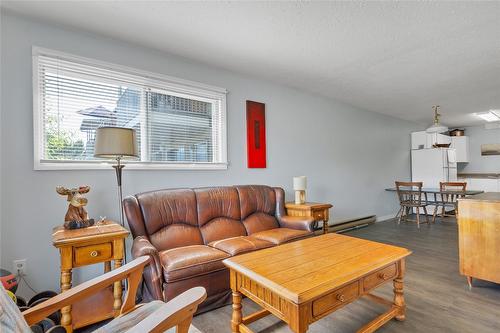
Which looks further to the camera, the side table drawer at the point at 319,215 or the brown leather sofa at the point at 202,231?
the side table drawer at the point at 319,215

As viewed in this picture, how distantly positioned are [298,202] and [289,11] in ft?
7.48

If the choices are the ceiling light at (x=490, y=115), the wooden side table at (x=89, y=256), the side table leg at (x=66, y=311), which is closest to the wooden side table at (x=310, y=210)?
the wooden side table at (x=89, y=256)

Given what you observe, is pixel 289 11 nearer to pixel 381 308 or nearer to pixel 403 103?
pixel 381 308

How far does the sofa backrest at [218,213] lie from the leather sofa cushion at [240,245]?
25 cm

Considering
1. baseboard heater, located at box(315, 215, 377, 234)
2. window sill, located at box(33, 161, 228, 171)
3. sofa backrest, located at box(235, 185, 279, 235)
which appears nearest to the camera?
window sill, located at box(33, 161, 228, 171)

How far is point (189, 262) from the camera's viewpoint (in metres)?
1.99

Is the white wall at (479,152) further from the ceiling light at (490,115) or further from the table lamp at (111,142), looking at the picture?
the table lamp at (111,142)

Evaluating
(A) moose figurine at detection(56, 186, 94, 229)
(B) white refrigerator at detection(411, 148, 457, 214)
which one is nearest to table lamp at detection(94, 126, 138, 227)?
(A) moose figurine at detection(56, 186, 94, 229)

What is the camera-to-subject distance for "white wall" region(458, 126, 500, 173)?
7.11 m

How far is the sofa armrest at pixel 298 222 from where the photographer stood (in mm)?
2896

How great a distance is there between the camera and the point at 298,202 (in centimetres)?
349

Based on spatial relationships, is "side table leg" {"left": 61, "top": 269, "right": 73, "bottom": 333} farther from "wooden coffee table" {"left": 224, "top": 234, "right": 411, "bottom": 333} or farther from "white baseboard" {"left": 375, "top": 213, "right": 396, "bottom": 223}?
"white baseboard" {"left": 375, "top": 213, "right": 396, "bottom": 223}

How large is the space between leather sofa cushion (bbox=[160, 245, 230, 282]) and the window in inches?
41.7

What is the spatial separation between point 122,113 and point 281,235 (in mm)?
2091
